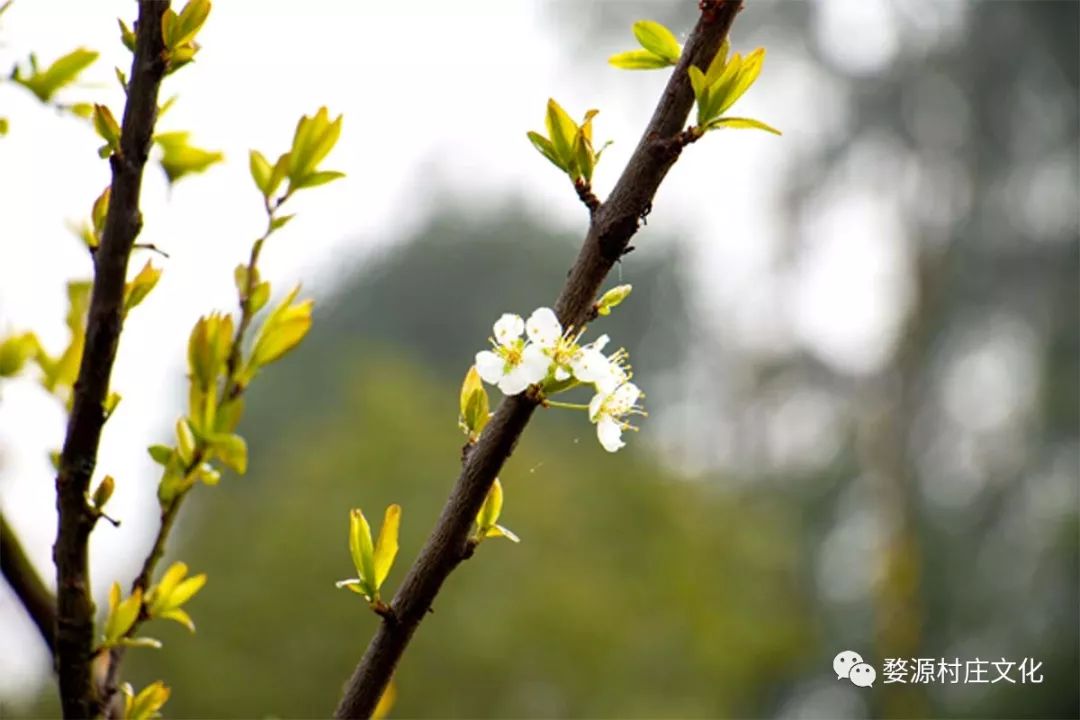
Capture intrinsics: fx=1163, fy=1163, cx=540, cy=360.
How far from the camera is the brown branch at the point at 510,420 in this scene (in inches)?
14.5

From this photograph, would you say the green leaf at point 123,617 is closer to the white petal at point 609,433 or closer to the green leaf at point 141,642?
the green leaf at point 141,642

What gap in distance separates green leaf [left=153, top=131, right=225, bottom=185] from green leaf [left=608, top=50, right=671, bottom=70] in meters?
0.17

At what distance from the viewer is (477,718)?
5.31m

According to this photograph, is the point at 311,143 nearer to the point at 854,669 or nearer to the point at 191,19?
the point at 191,19

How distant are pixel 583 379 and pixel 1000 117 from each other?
8.17 metres

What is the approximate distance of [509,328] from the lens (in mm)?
445

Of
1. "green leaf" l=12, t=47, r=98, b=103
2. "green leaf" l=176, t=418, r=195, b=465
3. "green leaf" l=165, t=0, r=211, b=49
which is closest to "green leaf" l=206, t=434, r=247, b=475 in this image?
"green leaf" l=176, t=418, r=195, b=465

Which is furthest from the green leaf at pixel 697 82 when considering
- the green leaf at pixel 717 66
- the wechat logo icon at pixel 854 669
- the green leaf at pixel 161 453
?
the wechat logo icon at pixel 854 669

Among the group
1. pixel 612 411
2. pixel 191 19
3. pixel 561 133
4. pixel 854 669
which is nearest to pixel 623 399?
pixel 612 411

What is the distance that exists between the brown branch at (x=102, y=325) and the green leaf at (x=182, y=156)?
124 millimetres

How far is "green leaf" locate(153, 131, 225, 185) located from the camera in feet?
1.54

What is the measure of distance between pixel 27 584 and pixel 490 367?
18 cm

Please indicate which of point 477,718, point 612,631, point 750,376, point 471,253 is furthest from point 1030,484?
point 471,253

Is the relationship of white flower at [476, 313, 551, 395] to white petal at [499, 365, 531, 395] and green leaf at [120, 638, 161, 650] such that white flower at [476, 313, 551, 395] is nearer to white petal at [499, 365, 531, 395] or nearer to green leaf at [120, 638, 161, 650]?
white petal at [499, 365, 531, 395]
